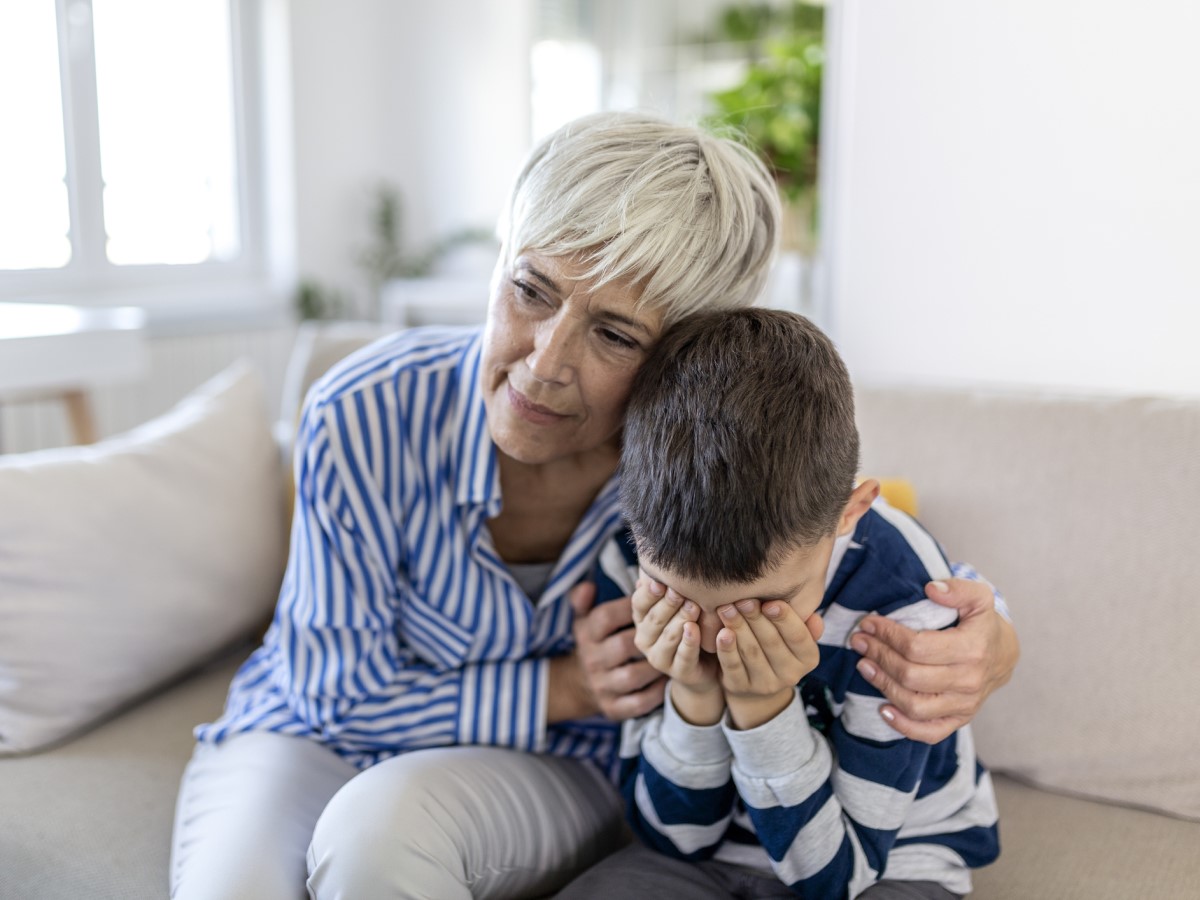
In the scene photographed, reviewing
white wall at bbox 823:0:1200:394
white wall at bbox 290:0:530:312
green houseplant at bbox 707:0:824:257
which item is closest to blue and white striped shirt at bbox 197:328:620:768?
white wall at bbox 823:0:1200:394

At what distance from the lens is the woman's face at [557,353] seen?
3.23 feet

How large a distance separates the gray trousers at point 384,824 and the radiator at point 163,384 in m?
2.05

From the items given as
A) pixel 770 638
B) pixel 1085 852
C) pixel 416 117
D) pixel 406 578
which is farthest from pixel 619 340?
pixel 416 117

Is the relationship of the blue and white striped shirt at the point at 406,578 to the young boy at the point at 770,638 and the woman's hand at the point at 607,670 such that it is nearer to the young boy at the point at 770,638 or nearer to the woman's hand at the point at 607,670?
the woman's hand at the point at 607,670

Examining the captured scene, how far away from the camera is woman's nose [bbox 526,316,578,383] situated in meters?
0.99

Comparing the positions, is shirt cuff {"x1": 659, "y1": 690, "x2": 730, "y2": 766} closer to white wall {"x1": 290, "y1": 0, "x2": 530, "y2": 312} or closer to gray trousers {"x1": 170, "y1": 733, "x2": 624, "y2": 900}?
gray trousers {"x1": 170, "y1": 733, "x2": 624, "y2": 900}

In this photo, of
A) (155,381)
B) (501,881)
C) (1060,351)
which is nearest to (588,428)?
(501,881)

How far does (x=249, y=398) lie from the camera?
1.62 metres

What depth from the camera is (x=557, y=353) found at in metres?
0.99

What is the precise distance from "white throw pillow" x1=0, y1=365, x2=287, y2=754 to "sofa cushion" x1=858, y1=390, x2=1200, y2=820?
0.95 m

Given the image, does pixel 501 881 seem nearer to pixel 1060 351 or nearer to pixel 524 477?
pixel 524 477

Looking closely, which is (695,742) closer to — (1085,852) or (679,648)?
(679,648)

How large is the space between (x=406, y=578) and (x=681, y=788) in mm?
425

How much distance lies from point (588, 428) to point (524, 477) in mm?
188
